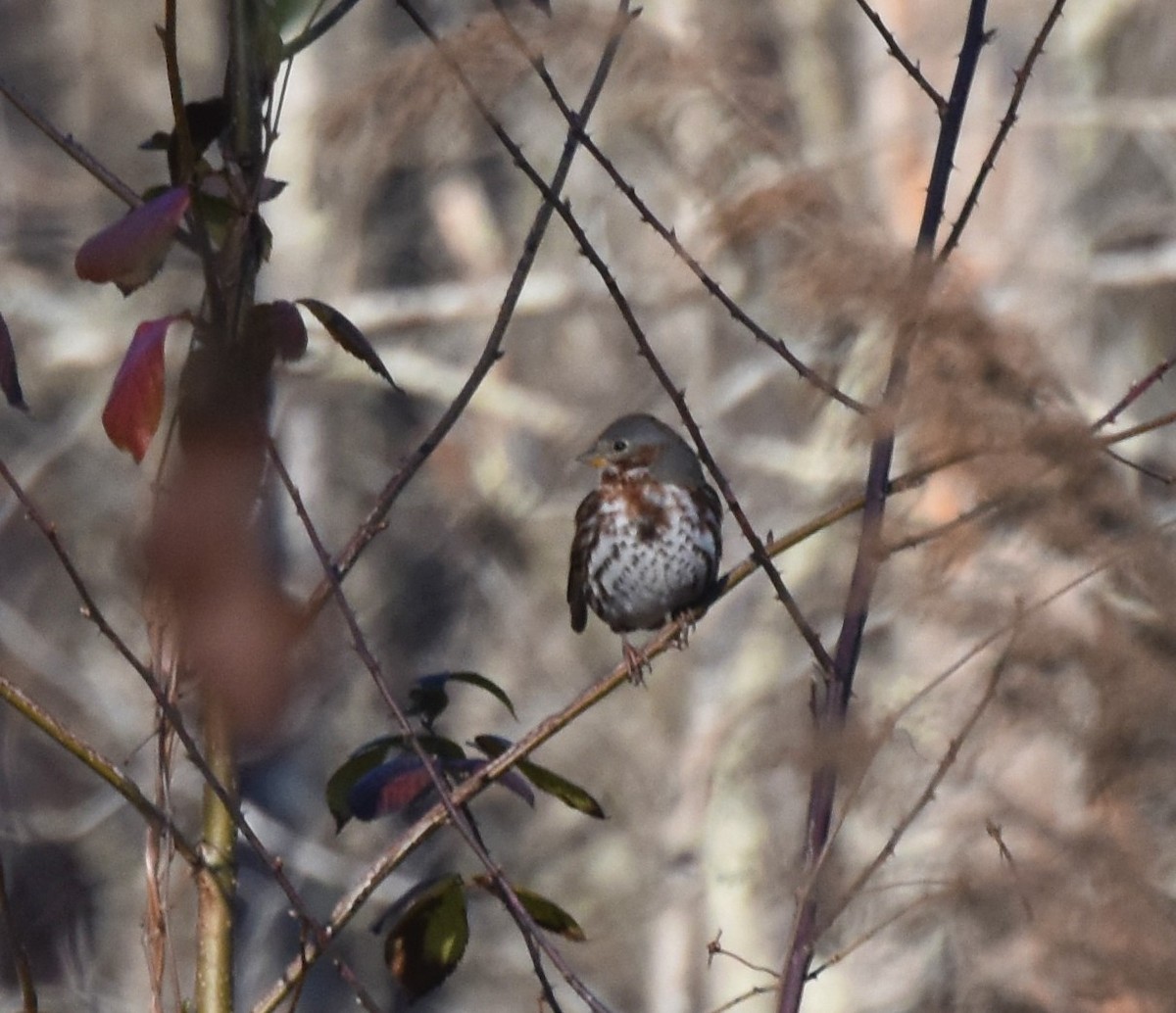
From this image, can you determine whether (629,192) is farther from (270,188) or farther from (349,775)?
(349,775)

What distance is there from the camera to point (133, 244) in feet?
4.97

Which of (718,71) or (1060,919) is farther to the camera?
(718,71)

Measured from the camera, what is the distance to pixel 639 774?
29.2ft

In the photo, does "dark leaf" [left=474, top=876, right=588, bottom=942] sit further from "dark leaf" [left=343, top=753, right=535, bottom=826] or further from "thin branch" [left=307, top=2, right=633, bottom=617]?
"thin branch" [left=307, top=2, right=633, bottom=617]

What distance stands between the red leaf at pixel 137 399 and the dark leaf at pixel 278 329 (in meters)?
0.09

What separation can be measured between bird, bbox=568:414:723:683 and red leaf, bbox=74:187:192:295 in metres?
2.09

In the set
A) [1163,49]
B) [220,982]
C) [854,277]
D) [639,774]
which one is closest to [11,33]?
[639,774]

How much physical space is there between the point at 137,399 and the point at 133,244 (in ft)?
0.41

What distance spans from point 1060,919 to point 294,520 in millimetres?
5530

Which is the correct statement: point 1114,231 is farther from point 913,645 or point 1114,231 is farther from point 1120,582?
point 1120,582

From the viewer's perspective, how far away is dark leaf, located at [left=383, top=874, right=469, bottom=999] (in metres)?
1.86

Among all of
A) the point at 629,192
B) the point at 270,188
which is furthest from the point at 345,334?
the point at 629,192

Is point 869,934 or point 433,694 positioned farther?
point 433,694

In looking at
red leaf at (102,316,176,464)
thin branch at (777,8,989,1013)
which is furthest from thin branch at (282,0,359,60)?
thin branch at (777,8,989,1013)
